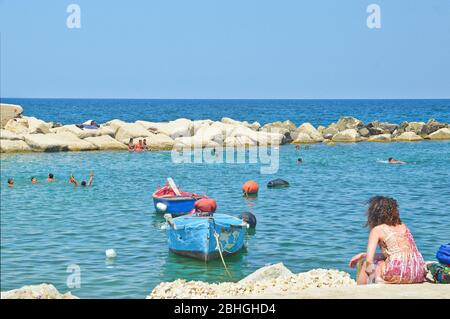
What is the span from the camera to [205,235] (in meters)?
17.9

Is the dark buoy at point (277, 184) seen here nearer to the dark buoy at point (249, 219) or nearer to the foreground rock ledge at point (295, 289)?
the dark buoy at point (249, 219)

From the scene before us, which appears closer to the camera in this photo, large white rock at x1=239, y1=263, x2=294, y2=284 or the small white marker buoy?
large white rock at x1=239, y1=263, x2=294, y2=284

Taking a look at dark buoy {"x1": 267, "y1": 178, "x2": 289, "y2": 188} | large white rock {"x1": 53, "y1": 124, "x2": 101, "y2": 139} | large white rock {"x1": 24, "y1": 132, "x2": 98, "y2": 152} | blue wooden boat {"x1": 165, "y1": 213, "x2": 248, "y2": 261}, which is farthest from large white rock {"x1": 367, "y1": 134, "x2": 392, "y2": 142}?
blue wooden boat {"x1": 165, "y1": 213, "x2": 248, "y2": 261}

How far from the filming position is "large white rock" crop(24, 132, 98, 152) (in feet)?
147

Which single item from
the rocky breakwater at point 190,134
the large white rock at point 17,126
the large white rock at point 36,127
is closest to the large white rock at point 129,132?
the rocky breakwater at point 190,134

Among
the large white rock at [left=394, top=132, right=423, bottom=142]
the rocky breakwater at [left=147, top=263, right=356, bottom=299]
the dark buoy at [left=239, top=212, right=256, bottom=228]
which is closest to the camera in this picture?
the rocky breakwater at [left=147, top=263, right=356, bottom=299]

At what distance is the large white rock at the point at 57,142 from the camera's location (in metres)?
44.8

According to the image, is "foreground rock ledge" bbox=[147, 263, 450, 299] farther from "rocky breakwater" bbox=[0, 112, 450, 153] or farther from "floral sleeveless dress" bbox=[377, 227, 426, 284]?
"rocky breakwater" bbox=[0, 112, 450, 153]

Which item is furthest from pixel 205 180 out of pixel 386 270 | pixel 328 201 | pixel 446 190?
pixel 386 270

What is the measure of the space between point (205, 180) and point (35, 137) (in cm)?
1361

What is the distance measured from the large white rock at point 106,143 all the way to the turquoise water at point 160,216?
2955 mm

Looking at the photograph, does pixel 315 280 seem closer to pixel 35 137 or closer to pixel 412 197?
pixel 412 197

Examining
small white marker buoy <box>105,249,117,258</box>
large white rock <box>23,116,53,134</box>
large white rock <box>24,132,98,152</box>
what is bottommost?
small white marker buoy <box>105,249,117,258</box>

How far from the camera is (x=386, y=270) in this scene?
1099 cm
